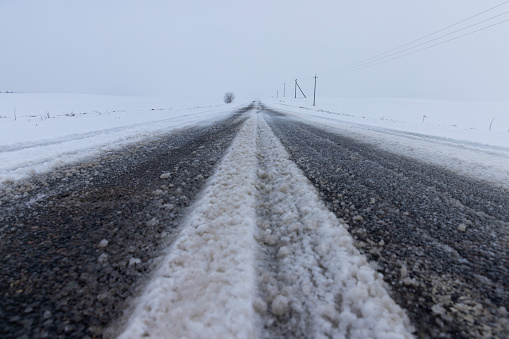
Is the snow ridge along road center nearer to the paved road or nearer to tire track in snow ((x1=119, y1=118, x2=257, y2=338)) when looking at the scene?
tire track in snow ((x1=119, y1=118, x2=257, y2=338))

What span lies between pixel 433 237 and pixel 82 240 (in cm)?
262

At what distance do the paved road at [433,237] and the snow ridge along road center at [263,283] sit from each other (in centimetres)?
17

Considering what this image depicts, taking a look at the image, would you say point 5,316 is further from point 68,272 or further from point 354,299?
point 354,299

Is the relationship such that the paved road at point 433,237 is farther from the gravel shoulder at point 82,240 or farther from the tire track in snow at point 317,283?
the gravel shoulder at point 82,240

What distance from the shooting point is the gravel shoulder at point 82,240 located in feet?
3.85

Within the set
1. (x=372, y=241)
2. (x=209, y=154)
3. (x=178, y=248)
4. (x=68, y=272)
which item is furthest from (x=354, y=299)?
(x=209, y=154)

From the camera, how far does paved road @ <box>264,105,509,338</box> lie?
3.99ft

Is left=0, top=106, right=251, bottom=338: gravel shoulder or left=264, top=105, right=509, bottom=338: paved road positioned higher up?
left=0, top=106, right=251, bottom=338: gravel shoulder

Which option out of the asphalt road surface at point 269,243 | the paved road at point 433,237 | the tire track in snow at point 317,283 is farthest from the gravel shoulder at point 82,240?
the paved road at point 433,237

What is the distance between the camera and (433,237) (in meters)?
1.89

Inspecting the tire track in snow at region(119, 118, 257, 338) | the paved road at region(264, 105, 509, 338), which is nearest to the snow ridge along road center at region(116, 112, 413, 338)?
the tire track in snow at region(119, 118, 257, 338)

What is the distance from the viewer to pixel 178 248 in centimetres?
159

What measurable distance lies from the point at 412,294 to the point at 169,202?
2.06 m

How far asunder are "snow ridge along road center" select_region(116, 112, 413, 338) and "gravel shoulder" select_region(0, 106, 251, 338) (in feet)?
0.69
